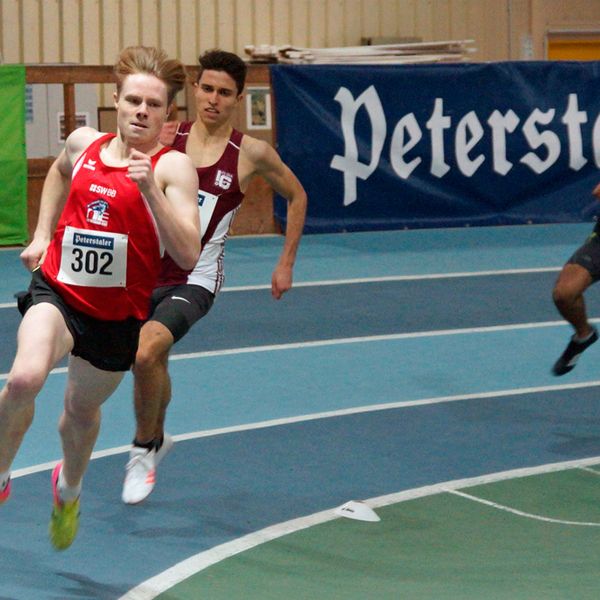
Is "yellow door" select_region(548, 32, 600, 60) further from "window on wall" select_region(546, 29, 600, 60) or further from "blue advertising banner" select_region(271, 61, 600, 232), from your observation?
"blue advertising banner" select_region(271, 61, 600, 232)

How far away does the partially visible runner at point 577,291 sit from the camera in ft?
26.6

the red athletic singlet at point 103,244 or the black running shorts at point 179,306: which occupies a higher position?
the red athletic singlet at point 103,244

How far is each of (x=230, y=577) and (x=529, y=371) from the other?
462cm

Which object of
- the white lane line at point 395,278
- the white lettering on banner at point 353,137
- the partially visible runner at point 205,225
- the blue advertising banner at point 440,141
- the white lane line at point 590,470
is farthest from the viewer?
the white lettering on banner at point 353,137

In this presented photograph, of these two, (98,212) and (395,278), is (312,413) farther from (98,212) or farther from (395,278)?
(395,278)

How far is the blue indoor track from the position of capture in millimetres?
5812

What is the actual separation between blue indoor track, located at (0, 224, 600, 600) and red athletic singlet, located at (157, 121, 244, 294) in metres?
0.97

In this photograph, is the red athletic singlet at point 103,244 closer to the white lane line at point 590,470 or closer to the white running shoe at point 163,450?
the white running shoe at point 163,450

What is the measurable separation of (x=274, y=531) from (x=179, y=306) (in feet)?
3.90

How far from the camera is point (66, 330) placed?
498 centimetres

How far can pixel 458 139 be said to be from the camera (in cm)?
1739

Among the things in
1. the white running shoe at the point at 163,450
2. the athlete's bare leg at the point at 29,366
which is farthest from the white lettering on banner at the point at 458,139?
the athlete's bare leg at the point at 29,366

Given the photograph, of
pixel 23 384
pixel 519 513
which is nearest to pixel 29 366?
pixel 23 384

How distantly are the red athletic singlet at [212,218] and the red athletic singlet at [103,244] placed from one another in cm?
139
